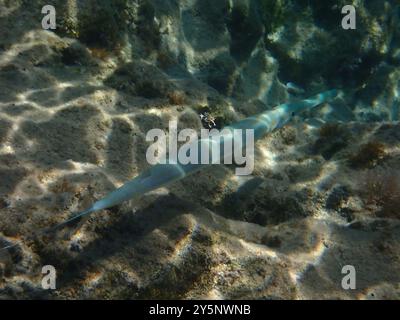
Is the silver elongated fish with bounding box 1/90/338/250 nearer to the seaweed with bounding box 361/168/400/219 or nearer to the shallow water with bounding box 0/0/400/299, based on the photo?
the shallow water with bounding box 0/0/400/299

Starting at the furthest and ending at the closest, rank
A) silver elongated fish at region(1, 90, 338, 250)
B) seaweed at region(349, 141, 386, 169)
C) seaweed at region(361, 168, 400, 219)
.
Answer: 1. seaweed at region(349, 141, 386, 169)
2. seaweed at region(361, 168, 400, 219)
3. silver elongated fish at region(1, 90, 338, 250)

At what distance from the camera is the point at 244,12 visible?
9680 mm

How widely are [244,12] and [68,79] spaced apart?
5.69 meters

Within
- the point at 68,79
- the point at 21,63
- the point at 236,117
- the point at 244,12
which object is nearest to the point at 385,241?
the point at 236,117

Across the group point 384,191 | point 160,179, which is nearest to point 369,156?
point 384,191

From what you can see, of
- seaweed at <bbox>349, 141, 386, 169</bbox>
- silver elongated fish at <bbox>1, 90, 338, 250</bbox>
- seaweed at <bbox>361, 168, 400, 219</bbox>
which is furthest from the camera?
seaweed at <bbox>349, 141, 386, 169</bbox>

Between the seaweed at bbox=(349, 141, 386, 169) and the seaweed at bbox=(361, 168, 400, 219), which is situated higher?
the seaweed at bbox=(349, 141, 386, 169)

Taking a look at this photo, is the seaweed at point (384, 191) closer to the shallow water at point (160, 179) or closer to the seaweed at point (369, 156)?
the shallow water at point (160, 179)

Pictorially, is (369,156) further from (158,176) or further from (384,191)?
(158,176)

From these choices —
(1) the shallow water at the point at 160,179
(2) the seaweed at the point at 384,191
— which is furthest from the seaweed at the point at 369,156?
(2) the seaweed at the point at 384,191

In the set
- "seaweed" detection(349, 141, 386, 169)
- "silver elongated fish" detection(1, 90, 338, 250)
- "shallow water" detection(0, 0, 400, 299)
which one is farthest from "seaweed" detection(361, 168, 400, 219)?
"silver elongated fish" detection(1, 90, 338, 250)

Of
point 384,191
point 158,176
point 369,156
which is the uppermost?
point 369,156
